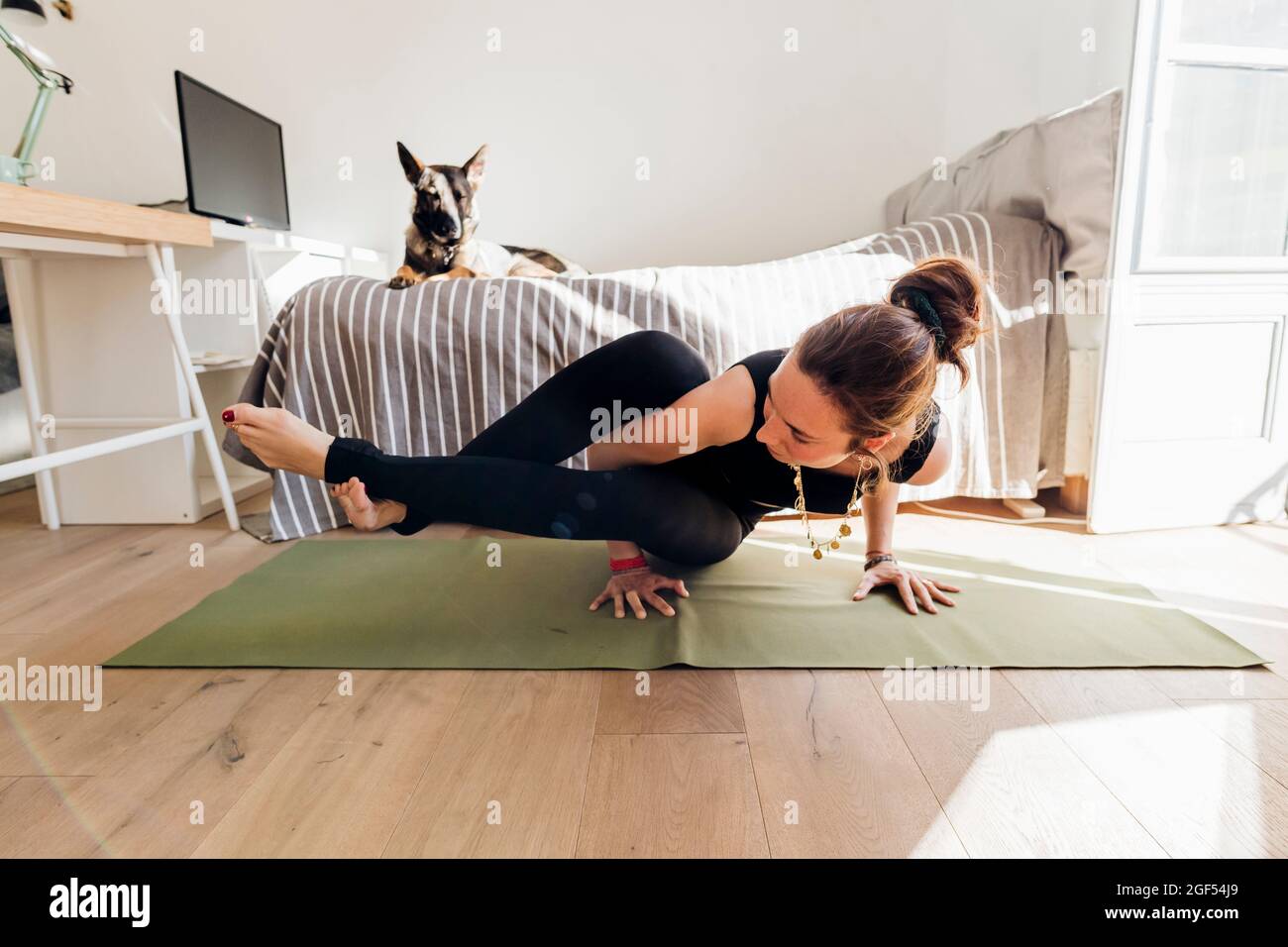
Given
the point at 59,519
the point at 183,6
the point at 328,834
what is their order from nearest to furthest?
the point at 328,834 < the point at 59,519 < the point at 183,6

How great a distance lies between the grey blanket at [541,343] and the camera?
1.86 meters

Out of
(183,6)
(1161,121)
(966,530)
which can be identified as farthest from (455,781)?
(183,6)

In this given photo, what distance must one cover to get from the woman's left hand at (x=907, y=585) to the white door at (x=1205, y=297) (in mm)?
663

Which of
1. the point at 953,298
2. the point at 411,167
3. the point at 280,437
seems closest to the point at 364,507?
the point at 280,437

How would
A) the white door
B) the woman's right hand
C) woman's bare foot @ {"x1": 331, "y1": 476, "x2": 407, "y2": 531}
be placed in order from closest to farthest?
woman's bare foot @ {"x1": 331, "y1": 476, "x2": 407, "y2": 531}, the woman's right hand, the white door

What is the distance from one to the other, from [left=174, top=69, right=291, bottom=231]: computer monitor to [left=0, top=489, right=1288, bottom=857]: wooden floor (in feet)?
5.40

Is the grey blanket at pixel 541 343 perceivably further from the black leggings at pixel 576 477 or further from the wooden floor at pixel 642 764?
the wooden floor at pixel 642 764

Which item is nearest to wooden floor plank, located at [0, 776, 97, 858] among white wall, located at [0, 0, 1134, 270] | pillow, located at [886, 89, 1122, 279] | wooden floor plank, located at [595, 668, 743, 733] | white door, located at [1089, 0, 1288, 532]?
wooden floor plank, located at [595, 668, 743, 733]

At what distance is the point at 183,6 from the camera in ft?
9.89

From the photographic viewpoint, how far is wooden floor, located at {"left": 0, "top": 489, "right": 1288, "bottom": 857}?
0.80 m

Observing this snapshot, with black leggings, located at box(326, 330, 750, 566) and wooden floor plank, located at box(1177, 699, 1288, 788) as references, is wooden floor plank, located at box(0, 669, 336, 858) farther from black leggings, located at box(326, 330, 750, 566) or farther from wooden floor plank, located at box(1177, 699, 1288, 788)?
wooden floor plank, located at box(1177, 699, 1288, 788)
